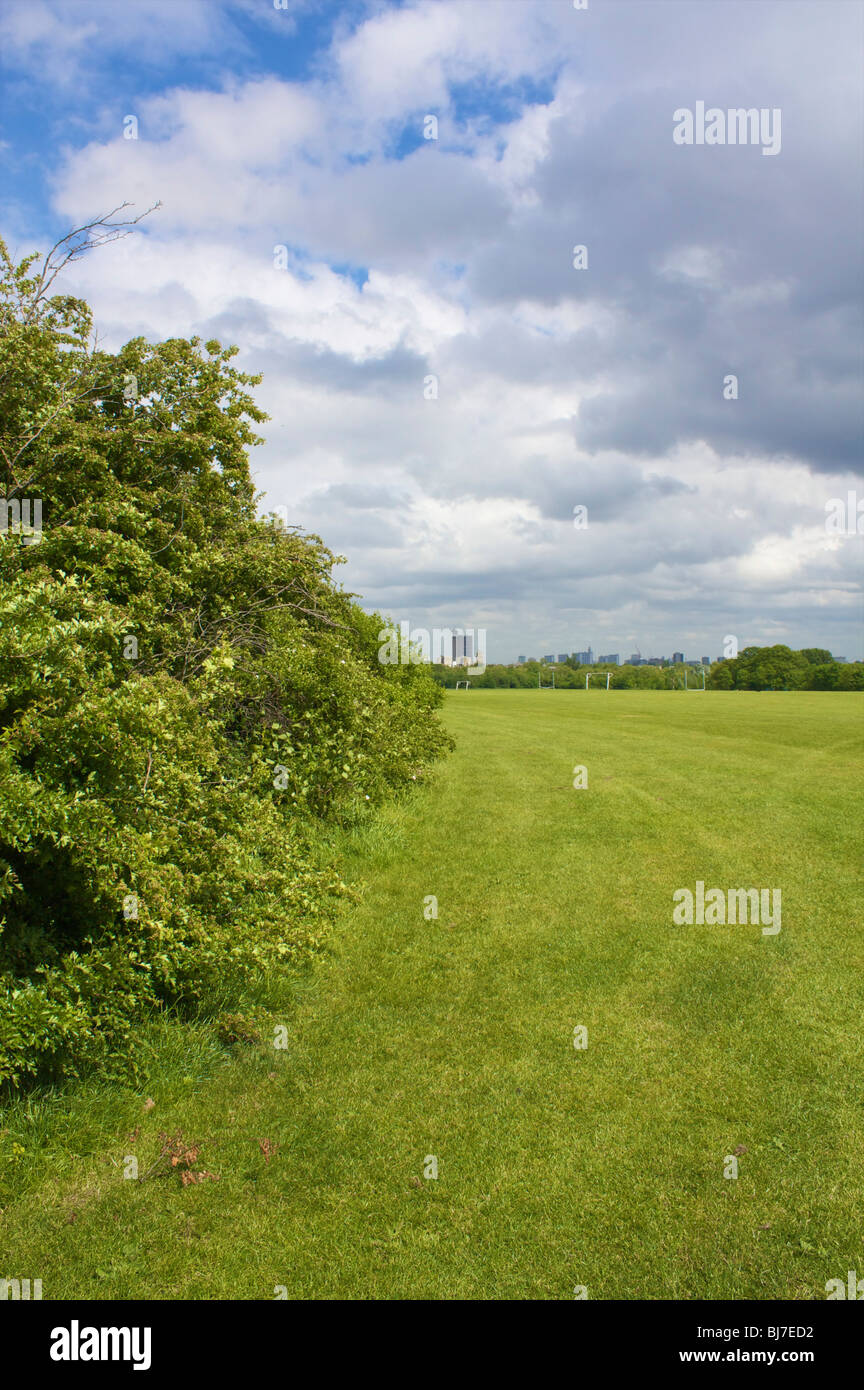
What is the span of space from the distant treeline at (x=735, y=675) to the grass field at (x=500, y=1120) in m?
86.9

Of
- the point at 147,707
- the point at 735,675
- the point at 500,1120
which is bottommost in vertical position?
the point at 500,1120

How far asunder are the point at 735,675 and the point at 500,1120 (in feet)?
391

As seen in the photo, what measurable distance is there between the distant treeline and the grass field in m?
86.9

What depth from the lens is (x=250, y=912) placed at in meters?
7.08

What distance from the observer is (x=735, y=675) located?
116125 millimetres

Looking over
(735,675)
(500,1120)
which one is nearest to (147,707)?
(500,1120)

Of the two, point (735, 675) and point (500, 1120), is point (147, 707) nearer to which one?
point (500, 1120)

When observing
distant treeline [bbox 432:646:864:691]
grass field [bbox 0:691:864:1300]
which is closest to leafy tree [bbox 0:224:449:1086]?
grass field [bbox 0:691:864:1300]

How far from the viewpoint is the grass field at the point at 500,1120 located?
4.53 meters

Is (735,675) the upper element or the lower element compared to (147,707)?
upper

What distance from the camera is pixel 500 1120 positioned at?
231 inches

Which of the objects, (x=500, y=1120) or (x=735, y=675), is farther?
(x=735, y=675)
